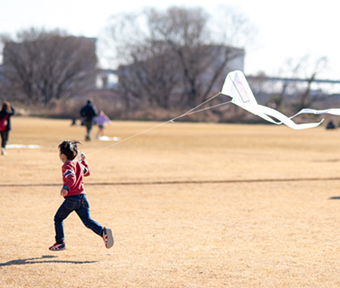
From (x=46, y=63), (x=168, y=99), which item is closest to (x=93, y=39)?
(x=46, y=63)

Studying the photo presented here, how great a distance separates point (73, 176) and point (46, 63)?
271 feet

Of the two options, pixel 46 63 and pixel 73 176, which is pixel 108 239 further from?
pixel 46 63

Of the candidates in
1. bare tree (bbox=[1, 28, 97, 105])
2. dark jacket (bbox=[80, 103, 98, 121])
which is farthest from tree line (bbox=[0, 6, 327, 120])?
dark jacket (bbox=[80, 103, 98, 121])

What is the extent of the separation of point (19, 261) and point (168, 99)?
7517cm

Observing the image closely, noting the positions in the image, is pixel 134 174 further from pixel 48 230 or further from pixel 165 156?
pixel 48 230

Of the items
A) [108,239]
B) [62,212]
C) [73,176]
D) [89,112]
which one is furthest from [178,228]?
[89,112]

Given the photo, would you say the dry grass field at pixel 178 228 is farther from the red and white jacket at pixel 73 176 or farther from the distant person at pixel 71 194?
the red and white jacket at pixel 73 176

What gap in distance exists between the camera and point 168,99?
80.0 meters

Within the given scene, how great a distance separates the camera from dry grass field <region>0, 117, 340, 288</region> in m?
5.02

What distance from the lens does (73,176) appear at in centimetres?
564

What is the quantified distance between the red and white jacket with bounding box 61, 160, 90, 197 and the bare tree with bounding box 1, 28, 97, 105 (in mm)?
78773

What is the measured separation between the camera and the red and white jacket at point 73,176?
5617 millimetres

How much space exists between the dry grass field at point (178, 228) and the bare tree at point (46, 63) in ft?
235

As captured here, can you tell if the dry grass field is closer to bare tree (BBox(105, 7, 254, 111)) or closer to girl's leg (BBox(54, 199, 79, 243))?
girl's leg (BBox(54, 199, 79, 243))
